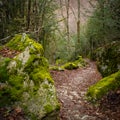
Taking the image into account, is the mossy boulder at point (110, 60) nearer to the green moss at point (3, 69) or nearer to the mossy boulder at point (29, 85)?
the mossy boulder at point (29, 85)

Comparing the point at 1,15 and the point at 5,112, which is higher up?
the point at 1,15

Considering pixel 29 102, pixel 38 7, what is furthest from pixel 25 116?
pixel 38 7

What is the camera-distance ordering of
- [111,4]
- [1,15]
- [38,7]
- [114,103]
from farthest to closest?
1. [38,7]
2. [1,15]
3. [111,4]
4. [114,103]

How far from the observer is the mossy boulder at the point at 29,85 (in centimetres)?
511

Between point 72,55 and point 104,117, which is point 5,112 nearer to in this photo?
point 104,117

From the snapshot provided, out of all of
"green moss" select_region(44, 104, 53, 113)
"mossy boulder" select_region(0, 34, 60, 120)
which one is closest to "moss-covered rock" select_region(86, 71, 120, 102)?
"mossy boulder" select_region(0, 34, 60, 120)

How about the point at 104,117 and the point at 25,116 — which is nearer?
the point at 25,116

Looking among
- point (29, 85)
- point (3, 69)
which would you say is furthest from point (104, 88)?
point (3, 69)

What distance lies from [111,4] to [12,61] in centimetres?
712

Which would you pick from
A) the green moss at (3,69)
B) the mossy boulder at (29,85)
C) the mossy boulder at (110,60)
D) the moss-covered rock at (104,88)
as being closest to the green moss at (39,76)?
the mossy boulder at (29,85)

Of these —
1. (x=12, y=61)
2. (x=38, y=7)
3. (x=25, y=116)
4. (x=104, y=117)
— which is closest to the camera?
(x=25, y=116)

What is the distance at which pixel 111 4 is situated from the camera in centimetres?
1129

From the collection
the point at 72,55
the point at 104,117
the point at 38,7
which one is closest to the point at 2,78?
the point at 104,117

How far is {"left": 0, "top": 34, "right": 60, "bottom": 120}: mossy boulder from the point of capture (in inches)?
201
